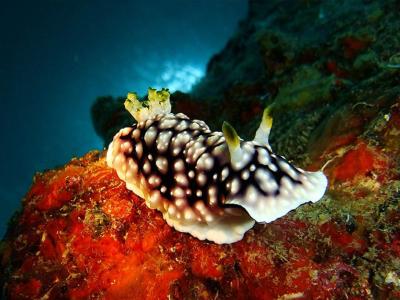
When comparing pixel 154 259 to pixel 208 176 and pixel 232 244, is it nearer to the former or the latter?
pixel 232 244

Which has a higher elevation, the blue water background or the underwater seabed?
the blue water background

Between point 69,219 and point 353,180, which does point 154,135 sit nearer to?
point 69,219

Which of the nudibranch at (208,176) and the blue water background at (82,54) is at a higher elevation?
the blue water background at (82,54)

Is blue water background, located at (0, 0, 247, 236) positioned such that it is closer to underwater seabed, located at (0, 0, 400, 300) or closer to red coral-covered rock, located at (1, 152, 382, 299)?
underwater seabed, located at (0, 0, 400, 300)

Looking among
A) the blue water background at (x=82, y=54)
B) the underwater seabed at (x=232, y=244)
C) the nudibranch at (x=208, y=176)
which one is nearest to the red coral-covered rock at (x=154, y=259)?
the underwater seabed at (x=232, y=244)

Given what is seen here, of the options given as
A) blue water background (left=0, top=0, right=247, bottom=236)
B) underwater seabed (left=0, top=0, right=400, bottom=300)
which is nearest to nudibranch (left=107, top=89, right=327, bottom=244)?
underwater seabed (left=0, top=0, right=400, bottom=300)

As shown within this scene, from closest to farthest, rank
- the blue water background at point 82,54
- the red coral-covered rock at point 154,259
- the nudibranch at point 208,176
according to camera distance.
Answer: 1. the nudibranch at point 208,176
2. the red coral-covered rock at point 154,259
3. the blue water background at point 82,54

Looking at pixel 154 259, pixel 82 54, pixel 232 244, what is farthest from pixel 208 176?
pixel 82 54

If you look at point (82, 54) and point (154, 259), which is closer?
point (154, 259)

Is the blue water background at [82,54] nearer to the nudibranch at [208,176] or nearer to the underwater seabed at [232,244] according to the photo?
the underwater seabed at [232,244]
